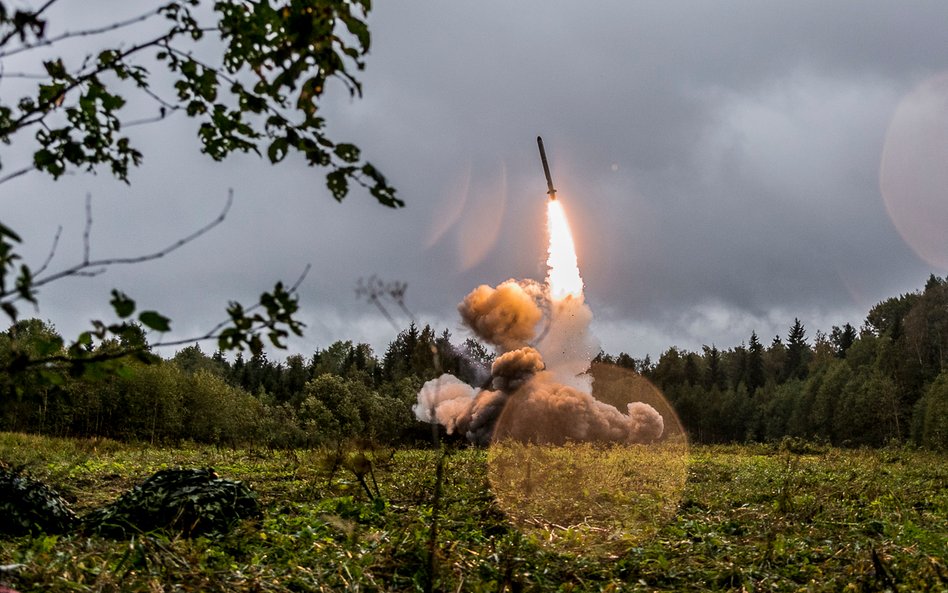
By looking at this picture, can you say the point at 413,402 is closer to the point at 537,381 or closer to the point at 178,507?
the point at 537,381

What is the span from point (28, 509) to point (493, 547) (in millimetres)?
5700

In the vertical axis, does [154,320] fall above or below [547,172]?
below

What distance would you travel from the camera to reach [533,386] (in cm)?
4219

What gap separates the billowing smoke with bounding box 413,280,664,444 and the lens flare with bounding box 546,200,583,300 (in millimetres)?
579

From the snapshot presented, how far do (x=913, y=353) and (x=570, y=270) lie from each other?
5244 cm

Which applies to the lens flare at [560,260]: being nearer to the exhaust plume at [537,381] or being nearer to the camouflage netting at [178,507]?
the exhaust plume at [537,381]

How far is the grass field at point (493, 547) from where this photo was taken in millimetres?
6207

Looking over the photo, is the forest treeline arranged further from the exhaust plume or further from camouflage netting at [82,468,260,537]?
camouflage netting at [82,468,260,537]

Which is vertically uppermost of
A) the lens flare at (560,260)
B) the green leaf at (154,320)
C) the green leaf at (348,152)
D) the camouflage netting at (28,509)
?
the lens flare at (560,260)

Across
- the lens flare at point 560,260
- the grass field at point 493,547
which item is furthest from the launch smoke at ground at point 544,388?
the grass field at point 493,547

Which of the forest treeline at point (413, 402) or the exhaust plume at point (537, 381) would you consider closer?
the exhaust plume at point (537, 381)

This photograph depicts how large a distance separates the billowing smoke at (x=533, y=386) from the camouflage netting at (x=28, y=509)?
30183mm

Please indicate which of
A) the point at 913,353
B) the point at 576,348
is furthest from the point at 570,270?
the point at 913,353

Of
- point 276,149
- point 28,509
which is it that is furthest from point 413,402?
point 276,149
